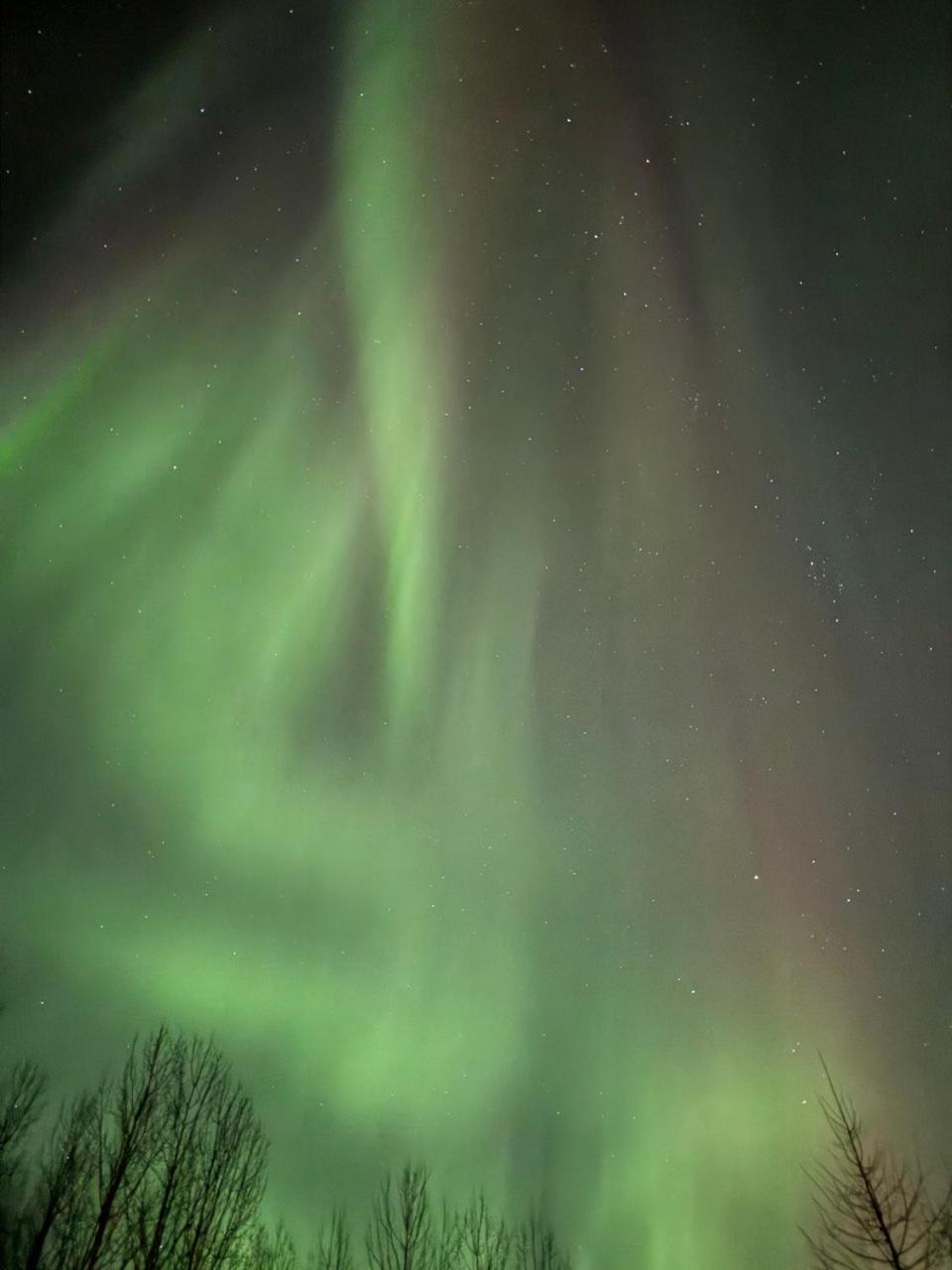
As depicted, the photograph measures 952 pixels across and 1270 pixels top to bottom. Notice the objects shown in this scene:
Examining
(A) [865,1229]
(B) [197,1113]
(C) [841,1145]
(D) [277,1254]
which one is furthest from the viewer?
(D) [277,1254]

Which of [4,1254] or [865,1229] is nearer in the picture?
[865,1229]

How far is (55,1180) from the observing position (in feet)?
63.4

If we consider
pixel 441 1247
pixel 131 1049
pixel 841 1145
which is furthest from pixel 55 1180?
pixel 841 1145

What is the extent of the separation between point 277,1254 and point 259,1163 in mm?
7360

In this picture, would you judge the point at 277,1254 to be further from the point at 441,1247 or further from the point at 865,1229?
the point at 865,1229

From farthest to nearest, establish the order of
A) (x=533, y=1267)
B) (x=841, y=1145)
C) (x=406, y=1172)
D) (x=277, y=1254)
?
(x=533, y=1267)
(x=406, y=1172)
(x=277, y=1254)
(x=841, y=1145)

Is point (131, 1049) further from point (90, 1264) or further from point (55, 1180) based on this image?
point (90, 1264)

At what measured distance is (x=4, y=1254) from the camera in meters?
24.1

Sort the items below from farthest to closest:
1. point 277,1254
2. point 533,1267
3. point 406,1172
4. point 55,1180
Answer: point 533,1267, point 406,1172, point 277,1254, point 55,1180

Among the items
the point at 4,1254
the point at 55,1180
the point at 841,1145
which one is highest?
the point at 841,1145

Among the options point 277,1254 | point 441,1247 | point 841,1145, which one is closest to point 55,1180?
point 277,1254

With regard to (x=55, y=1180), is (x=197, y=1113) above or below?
above

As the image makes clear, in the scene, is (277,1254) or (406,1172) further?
(406,1172)

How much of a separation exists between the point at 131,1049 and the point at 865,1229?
16.1 m
